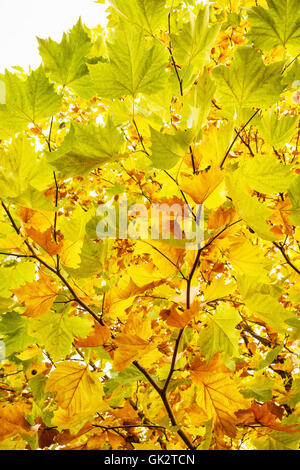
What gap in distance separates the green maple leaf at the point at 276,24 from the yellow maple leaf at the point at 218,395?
0.84m

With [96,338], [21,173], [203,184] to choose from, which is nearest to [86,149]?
[21,173]

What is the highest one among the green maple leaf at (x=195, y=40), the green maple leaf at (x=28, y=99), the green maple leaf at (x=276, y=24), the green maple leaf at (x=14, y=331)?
the green maple leaf at (x=276, y=24)

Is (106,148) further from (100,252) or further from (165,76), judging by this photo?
(100,252)

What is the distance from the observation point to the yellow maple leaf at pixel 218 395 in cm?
81

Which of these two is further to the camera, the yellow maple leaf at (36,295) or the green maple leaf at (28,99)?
the yellow maple leaf at (36,295)

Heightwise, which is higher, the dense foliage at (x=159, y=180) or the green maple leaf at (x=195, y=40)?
the green maple leaf at (x=195, y=40)

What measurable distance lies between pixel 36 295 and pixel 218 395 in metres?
0.55

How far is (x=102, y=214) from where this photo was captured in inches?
35.4

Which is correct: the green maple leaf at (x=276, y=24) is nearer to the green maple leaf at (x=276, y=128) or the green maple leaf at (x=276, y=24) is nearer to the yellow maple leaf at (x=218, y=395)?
the green maple leaf at (x=276, y=128)

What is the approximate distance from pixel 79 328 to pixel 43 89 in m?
0.58

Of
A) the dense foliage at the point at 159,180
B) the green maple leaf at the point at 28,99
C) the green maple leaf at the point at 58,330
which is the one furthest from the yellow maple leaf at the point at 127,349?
the green maple leaf at the point at 28,99

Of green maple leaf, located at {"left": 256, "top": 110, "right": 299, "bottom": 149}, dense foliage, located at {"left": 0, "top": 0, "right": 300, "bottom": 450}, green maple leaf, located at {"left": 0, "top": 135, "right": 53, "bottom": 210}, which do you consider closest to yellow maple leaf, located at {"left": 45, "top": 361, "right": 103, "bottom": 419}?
dense foliage, located at {"left": 0, "top": 0, "right": 300, "bottom": 450}

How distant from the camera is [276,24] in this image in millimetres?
696
